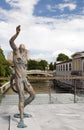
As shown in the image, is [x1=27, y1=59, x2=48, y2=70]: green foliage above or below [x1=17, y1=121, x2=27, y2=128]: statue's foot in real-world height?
above

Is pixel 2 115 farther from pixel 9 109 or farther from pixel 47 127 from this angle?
pixel 47 127

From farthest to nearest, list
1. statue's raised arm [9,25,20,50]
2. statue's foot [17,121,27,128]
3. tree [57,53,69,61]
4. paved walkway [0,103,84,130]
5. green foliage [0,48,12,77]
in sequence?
tree [57,53,69,61] → green foliage [0,48,12,77] → statue's raised arm [9,25,20,50] → paved walkway [0,103,84,130] → statue's foot [17,121,27,128]

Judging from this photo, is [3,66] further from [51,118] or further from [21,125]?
[21,125]

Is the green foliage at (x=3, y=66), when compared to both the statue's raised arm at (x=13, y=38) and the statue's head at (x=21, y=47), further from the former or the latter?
the statue's raised arm at (x=13, y=38)

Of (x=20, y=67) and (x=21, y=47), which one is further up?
(x=21, y=47)

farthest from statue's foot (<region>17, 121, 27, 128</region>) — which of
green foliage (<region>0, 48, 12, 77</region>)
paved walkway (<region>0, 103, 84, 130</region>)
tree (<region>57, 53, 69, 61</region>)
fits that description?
tree (<region>57, 53, 69, 61</region>)

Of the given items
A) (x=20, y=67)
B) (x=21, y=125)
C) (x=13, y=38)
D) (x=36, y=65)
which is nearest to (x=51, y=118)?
(x=21, y=125)

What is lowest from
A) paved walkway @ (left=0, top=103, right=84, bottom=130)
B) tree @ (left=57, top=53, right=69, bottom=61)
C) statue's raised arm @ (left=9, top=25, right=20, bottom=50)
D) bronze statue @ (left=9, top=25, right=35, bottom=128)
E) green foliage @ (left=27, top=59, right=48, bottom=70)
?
paved walkway @ (left=0, top=103, right=84, bottom=130)

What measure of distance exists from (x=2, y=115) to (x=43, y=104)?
3.64 metres

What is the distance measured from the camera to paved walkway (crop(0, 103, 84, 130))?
9.12m

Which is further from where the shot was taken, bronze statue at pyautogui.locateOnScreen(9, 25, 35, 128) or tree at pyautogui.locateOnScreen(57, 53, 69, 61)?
tree at pyautogui.locateOnScreen(57, 53, 69, 61)

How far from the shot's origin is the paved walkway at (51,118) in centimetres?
912

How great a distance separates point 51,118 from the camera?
10.7 metres

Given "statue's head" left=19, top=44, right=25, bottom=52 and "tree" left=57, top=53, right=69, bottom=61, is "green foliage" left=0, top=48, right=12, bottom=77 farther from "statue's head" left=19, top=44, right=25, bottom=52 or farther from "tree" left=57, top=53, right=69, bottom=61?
"tree" left=57, top=53, right=69, bottom=61
